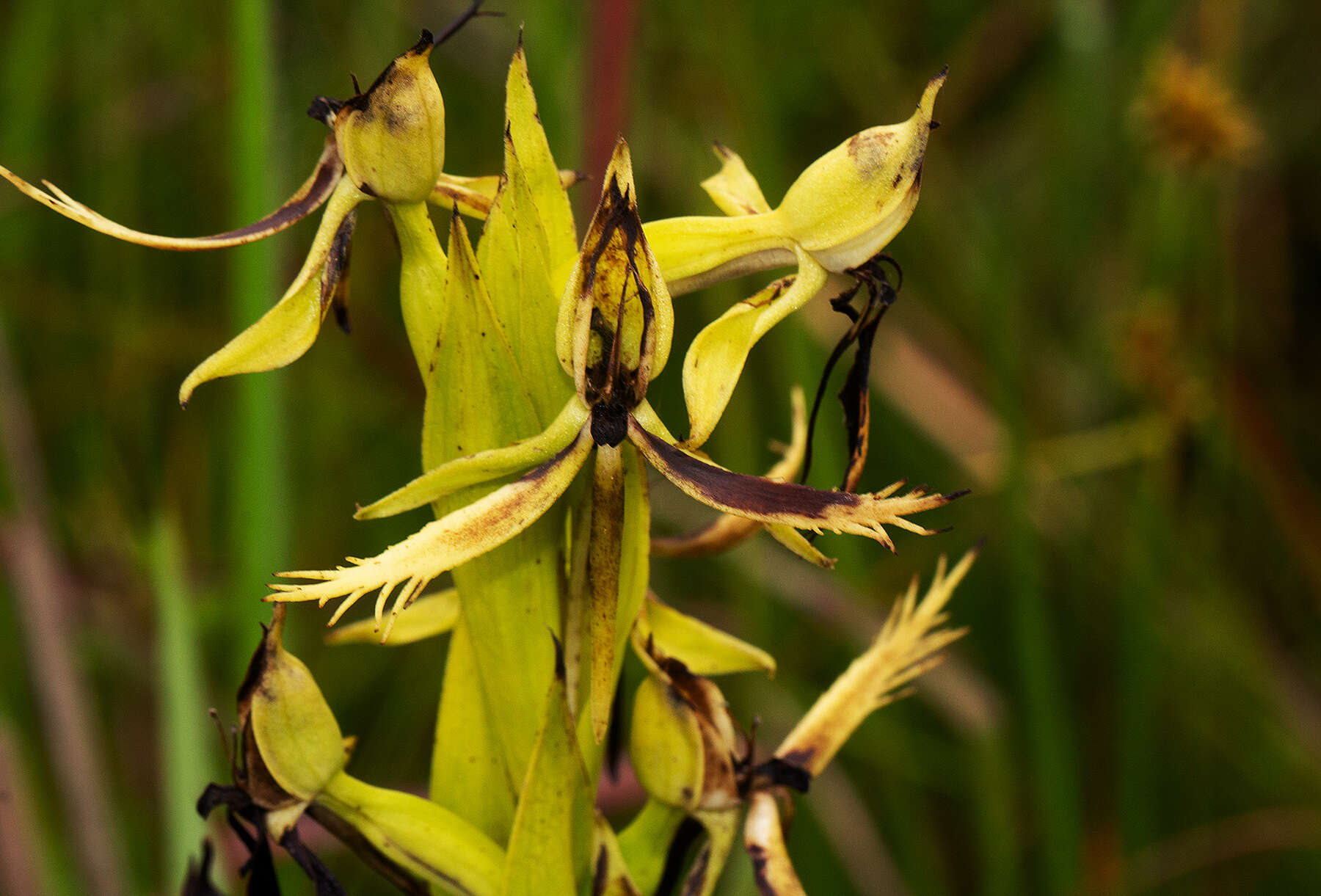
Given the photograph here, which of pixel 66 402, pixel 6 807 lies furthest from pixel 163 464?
pixel 6 807

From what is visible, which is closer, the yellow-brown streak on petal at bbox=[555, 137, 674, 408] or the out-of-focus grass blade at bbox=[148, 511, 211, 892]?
the yellow-brown streak on petal at bbox=[555, 137, 674, 408]

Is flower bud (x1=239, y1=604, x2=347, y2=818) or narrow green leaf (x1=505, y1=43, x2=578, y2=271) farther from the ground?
narrow green leaf (x1=505, y1=43, x2=578, y2=271)

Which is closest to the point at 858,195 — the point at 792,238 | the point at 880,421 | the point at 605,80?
the point at 792,238

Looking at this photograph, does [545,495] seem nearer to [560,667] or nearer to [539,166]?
[560,667]

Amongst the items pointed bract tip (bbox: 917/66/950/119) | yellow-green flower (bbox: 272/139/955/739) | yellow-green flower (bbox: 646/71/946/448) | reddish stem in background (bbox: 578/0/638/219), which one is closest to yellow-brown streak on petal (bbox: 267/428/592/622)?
yellow-green flower (bbox: 272/139/955/739)

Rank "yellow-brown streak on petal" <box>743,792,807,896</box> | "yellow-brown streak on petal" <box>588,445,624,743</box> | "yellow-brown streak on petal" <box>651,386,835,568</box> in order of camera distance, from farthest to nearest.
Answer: "yellow-brown streak on petal" <box>651,386,835,568</box>, "yellow-brown streak on petal" <box>743,792,807,896</box>, "yellow-brown streak on petal" <box>588,445,624,743</box>

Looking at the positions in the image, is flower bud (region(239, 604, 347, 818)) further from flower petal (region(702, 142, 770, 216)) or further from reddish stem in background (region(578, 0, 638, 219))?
reddish stem in background (region(578, 0, 638, 219))

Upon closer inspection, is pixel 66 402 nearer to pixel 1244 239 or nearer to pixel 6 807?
pixel 6 807
